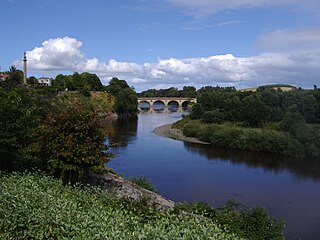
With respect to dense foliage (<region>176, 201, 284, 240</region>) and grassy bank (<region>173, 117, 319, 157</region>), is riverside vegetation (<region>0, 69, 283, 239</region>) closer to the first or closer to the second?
dense foliage (<region>176, 201, 284, 240</region>)

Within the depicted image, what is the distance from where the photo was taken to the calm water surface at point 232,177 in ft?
70.5

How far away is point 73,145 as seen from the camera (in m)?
12.1

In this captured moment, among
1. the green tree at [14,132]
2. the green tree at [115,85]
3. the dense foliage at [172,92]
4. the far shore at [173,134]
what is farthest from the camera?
the dense foliage at [172,92]

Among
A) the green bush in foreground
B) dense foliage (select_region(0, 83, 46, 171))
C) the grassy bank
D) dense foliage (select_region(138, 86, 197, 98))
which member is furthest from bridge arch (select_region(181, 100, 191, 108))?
the green bush in foreground

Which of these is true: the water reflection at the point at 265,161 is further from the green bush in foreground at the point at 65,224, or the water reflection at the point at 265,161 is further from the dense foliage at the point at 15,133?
the green bush in foreground at the point at 65,224

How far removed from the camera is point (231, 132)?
4631cm

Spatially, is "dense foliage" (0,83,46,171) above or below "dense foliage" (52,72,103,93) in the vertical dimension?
below

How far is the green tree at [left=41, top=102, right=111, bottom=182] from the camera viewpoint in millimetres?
12094

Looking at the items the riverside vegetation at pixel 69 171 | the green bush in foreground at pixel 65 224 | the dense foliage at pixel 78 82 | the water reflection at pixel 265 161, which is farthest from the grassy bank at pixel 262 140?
the dense foliage at pixel 78 82

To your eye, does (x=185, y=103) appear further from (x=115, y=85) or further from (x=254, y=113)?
(x=254, y=113)

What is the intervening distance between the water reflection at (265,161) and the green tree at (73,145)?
22.4 metres

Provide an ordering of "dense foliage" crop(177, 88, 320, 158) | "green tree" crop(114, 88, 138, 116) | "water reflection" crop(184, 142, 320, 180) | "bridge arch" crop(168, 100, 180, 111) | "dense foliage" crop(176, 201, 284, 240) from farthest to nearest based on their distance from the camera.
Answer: "bridge arch" crop(168, 100, 180, 111), "green tree" crop(114, 88, 138, 116), "dense foliage" crop(177, 88, 320, 158), "water reflection" crop(184, 142, 320, 180), "dense foliage" crop(176, 201, 284, 240)

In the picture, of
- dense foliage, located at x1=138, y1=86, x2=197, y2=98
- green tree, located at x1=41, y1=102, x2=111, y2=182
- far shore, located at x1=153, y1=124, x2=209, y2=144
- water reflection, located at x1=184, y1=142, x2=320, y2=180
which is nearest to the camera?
green tree, located at x1=41, y1=102, x2=111, y2=182

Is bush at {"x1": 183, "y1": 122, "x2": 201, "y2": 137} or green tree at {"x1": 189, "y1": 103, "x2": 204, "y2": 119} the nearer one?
bush at {"x1": 183, "y1": 122, "x2": 201, "y2": 137}
